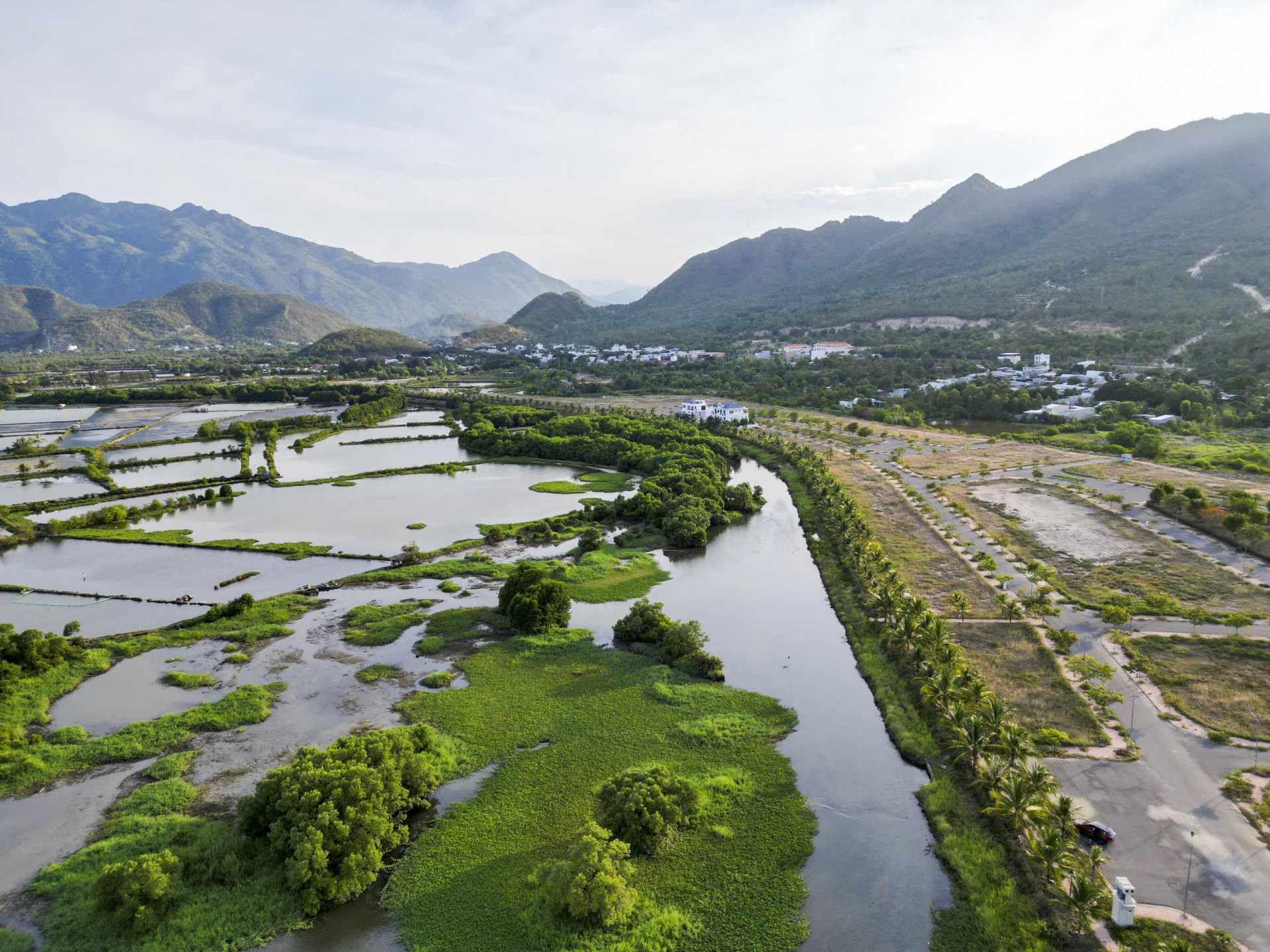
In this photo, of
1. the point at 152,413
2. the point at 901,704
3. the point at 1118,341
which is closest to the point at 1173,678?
the point at 901,704

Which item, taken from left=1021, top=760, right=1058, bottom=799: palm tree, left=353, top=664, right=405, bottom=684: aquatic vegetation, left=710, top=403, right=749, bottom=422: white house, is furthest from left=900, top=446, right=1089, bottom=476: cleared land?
left=353, top=664, right=405, bottom=684: aquatic vegetation

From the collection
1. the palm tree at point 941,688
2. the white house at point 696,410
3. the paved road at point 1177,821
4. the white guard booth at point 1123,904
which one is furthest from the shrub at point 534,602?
the white house at point 696,410

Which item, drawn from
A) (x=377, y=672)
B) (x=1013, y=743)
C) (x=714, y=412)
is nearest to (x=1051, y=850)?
(x=1013, y=743)

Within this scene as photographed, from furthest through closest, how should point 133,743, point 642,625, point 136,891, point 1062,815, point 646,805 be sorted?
point 642,625
point 133,743
point 646,805
point 1062,815
point 136,891

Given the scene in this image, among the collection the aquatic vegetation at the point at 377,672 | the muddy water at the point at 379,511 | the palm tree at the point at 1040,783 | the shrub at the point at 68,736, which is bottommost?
the shrub at the point at 68,736

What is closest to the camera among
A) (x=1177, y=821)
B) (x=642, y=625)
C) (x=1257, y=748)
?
(x=1177, y=821)

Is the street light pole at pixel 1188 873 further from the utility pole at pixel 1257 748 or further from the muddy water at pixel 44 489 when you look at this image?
the muddy water at pixel 44 489

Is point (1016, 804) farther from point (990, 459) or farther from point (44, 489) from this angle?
point (44, 489)
